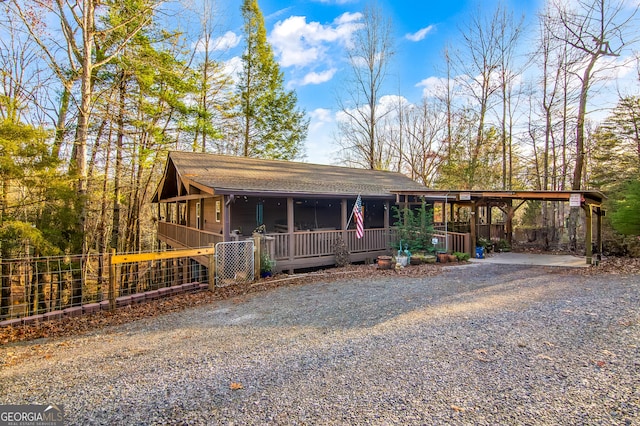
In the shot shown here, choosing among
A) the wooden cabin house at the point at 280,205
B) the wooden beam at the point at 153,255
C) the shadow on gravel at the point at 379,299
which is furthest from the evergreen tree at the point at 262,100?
the shadow on gravel at the point at 379,299

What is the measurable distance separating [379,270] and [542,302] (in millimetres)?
4588

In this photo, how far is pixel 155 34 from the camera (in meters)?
14.6

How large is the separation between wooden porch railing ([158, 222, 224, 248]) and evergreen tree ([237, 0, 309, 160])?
24.4 feet

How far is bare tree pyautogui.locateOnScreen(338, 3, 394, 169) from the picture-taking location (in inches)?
870

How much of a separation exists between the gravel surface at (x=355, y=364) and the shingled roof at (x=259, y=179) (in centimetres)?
445

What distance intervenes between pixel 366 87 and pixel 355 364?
22763mm

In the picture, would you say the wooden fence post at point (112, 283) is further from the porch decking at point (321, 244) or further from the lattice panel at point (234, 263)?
the porch decking at point (321, 244)

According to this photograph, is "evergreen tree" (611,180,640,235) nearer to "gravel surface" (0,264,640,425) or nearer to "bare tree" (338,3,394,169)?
"gravel surface" (0,264,640,425)

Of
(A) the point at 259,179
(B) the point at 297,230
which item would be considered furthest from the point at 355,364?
(B) the point at 297,230

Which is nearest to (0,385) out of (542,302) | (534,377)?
(534,377)

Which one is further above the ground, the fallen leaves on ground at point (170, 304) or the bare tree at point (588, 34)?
the bare tree at point (588, 34)

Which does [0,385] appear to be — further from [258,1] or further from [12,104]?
[258,1]

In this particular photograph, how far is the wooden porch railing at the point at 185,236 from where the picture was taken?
35.0 feet

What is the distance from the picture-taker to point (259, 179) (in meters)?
11.1
